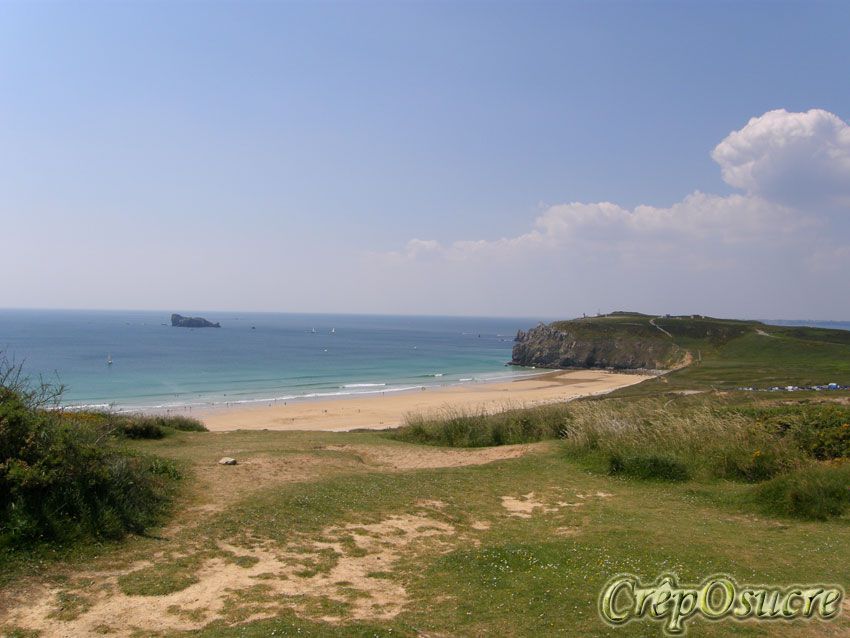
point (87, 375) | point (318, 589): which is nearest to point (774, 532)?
point (318, 589)

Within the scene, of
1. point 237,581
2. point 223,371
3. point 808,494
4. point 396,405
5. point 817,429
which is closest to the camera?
point 237,581

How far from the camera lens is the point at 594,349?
88.1m

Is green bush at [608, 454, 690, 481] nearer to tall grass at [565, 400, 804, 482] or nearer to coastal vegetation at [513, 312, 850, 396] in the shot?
tall grass at [565, 400, 804, 482]

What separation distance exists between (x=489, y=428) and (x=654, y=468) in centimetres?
715

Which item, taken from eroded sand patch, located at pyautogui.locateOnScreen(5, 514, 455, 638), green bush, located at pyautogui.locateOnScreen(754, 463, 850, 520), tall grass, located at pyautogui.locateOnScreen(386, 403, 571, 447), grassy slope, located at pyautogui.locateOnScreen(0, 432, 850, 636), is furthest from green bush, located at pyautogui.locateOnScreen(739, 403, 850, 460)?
eroded sand patch, located at pyautogui.locateOnScreen(5, 514, 455, 638)

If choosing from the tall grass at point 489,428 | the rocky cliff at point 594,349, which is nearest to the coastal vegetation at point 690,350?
the rocky cliff at point 594,349

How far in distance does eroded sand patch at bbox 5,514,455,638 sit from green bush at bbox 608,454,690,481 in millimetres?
7199

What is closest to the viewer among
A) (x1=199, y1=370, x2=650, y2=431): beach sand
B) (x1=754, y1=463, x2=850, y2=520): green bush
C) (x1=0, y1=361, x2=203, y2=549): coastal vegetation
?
(x1=0, y1=361, x2=203, y2=549): coastal vegetation

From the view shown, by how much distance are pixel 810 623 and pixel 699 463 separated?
30.7 ft

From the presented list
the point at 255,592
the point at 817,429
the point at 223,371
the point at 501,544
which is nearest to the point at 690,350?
the point at 223,371

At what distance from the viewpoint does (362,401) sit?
161 feet

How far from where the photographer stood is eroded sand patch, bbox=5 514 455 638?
19.8 feet

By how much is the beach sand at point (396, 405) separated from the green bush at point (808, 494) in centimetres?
1424

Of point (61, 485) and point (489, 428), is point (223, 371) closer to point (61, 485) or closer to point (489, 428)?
point (489, 428)
